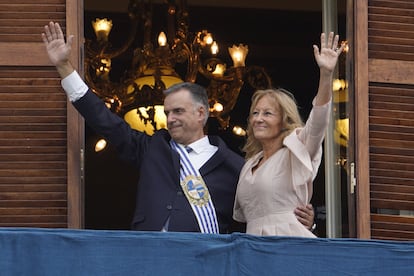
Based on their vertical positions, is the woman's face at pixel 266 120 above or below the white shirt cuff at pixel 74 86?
below

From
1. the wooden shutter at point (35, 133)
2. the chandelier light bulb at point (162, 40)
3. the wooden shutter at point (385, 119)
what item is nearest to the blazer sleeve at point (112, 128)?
the wooden shutter at point (35, 133)

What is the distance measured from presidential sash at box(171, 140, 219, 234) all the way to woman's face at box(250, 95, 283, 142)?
0.32 metres

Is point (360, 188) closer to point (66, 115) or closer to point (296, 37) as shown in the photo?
point (66, 115)

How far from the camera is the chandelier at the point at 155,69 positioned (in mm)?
7707

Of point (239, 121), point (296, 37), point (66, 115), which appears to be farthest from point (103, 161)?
point (66, 115)

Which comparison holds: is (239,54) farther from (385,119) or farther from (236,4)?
(385,119)

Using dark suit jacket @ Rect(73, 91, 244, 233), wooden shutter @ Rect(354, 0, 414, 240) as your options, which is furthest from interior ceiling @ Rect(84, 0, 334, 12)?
dark suit jacket @ Rect(73, 91, 244, 233)

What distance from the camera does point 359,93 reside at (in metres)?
5.39

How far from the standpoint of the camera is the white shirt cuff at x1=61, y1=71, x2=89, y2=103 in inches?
202

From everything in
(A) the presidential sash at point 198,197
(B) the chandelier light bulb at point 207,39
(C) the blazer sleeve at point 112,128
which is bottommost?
(A) the presidential sash at point 198,197

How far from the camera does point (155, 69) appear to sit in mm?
7840

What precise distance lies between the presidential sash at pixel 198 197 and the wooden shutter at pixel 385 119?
2.10 feet

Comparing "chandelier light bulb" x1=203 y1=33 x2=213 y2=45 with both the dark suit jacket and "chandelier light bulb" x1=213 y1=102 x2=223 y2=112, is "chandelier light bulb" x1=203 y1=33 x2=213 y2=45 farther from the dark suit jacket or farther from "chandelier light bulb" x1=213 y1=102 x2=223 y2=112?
the dark suit jacket

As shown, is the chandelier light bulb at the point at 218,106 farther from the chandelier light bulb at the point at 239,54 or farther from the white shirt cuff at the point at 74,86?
the white shirt cuff at the point at 74,86
